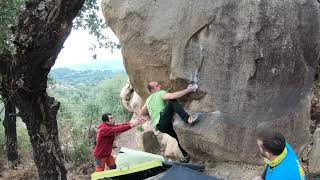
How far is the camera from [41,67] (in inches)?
294

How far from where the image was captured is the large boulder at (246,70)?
29.1ft

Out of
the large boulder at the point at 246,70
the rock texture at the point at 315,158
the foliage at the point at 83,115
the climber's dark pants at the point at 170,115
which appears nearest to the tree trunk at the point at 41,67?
the climber's dark pants at the point at 170,115

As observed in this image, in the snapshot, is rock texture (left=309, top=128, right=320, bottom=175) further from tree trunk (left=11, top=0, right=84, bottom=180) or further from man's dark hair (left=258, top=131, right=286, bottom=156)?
tree trunk (left=11, top=0, right=84, bottom=180)

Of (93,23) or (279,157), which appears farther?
(93,23)

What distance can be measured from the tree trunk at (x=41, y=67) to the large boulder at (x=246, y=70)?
250 centimetres

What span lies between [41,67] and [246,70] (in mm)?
3714

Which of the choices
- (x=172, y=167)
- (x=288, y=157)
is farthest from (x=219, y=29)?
(x=288, y=157)

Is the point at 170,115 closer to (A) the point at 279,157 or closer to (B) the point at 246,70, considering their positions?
(B) the point at 246,70

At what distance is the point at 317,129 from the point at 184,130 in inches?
97.9

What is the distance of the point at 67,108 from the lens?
2047cm

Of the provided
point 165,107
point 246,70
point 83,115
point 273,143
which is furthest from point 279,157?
point 83,115

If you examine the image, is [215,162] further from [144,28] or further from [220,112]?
[144,28]

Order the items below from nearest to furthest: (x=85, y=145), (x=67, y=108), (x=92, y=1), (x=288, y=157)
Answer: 1. (x=288, y=157)
2. (x=92, y=1)
3. (x=85, y=145)
4. (x=67, y=108)

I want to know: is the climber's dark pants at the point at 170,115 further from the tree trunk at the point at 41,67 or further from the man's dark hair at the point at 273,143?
the man's dark hair at the point at 273,143
